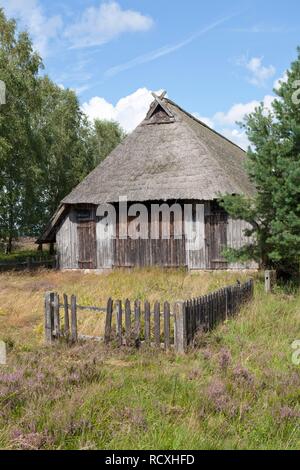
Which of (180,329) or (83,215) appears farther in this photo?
(83,215)

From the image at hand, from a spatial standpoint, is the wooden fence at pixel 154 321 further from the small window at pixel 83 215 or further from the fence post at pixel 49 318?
the small window at pixel 83 215

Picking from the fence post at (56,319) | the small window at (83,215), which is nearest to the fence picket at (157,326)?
the fence post at (56,319)

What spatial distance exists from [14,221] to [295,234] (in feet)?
56.8

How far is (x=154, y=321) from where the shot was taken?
7.74 m

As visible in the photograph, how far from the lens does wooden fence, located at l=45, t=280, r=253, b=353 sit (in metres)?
7.64

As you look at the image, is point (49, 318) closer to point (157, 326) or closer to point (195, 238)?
point (157, 326)

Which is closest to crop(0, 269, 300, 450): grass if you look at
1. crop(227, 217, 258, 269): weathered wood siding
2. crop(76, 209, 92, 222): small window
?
crop(227, 217, 258, 269): weathered wood siding

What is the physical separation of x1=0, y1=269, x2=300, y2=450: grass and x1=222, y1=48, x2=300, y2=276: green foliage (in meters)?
2.80

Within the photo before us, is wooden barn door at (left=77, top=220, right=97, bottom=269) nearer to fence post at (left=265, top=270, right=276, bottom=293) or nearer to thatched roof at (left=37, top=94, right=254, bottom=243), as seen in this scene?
thatched roof at (left=37, top=94, right=254, bottom=243)

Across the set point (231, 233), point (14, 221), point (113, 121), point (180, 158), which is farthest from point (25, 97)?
point (113, 121)

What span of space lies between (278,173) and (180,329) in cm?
624

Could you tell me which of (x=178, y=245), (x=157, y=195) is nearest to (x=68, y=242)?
(x=157, y=195)

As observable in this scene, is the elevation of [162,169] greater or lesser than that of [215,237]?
greater

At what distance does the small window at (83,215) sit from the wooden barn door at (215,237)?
5.40m
